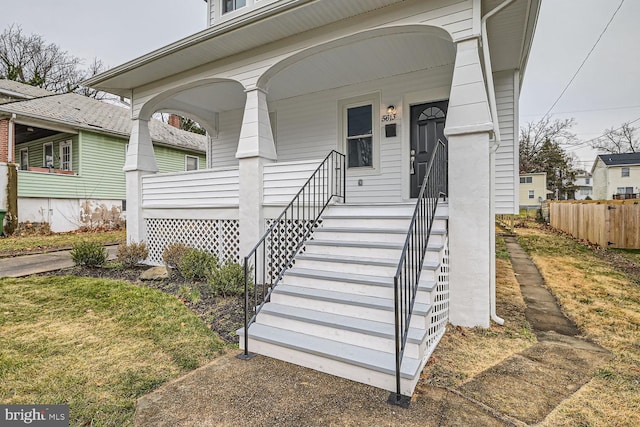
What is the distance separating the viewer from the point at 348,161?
6.77 m

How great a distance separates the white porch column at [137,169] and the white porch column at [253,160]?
2921 millimetres

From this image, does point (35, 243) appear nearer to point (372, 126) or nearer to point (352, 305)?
point (372, 126)

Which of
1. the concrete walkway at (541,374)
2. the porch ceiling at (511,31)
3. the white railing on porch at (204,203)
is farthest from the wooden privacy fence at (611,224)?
the white railing on porch at (204,203)

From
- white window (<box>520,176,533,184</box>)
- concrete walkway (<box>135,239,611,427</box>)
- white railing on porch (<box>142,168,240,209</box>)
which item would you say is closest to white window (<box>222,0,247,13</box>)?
white railing on porch (<box>142,168,240,209</box>)

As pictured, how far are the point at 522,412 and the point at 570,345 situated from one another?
1.66 m

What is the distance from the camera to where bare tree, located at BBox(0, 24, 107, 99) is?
19156mm

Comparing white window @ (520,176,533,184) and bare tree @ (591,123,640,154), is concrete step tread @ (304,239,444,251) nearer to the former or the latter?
white window @ (520,176,533,184)

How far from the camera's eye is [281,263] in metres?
5.43

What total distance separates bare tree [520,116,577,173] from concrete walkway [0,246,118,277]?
108 feet

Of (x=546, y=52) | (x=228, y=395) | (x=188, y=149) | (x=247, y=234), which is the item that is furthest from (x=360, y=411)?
(x=546, y=52)

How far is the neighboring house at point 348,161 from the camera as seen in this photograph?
3.20m

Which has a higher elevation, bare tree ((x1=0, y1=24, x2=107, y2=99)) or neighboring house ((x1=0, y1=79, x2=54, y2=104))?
bare tree ((x1=0, y1=24, x2=107, y2=99))

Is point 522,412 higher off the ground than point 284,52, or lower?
lower

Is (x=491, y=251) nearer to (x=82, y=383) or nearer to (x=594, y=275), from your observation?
(x=594, y=275)
